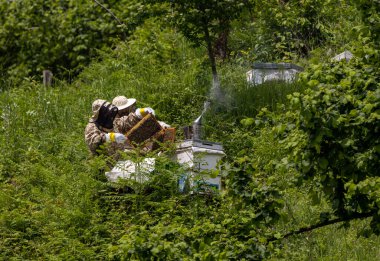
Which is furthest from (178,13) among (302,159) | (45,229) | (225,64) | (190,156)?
(302,159)

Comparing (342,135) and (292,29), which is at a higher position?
(292,29)

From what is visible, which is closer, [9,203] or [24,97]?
[9,203]

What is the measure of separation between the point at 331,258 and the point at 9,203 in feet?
11.9

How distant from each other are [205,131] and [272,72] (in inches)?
74.1

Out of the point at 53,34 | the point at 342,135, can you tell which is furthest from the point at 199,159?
the point at 53,34

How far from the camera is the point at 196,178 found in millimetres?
10750

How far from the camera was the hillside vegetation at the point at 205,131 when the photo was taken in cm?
745

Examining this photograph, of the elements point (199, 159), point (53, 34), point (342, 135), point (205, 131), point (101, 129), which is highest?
point (53, 34)

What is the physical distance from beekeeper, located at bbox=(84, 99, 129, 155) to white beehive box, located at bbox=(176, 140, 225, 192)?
652 mm

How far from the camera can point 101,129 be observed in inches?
467

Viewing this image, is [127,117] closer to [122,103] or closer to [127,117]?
[127,117]

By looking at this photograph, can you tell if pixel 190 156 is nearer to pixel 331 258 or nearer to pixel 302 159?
pixel 331 258

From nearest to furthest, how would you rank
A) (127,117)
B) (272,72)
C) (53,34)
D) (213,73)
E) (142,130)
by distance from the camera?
1. (142,130)
2. (127,117)
3. (213,73)
4. (272,72)
5. (53,34)

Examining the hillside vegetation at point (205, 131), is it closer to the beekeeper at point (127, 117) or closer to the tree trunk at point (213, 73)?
the tree trunk at point (213, 73)
